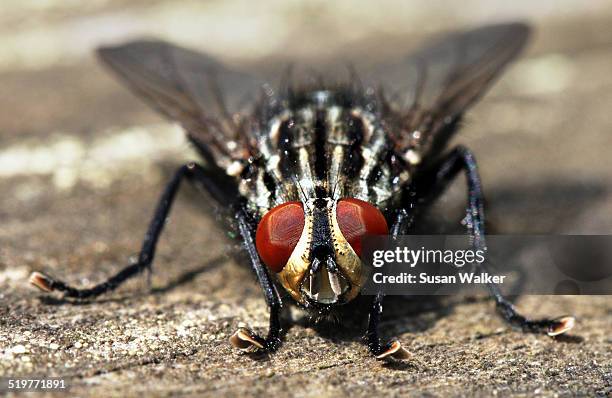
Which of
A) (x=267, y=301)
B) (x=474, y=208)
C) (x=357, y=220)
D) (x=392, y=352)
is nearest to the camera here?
(x=392, y=352)

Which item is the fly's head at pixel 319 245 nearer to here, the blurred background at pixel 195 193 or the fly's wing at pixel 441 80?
the blurred background at pixel 195 193

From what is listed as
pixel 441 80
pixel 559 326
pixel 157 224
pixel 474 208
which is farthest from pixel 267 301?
pixel 441 80

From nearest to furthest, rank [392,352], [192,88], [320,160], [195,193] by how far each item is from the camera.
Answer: [392,352] < [320,160] < [195,193] < [192,88]

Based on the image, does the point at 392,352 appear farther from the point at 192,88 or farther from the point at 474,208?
the point at 192,88

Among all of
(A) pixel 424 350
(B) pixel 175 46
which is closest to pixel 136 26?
(B) pixel 175 46

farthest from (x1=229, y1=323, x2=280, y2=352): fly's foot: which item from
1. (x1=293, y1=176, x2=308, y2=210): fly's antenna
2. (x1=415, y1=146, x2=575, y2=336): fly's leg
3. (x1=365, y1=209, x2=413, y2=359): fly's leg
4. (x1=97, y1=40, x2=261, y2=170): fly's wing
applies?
(x1=415, y1=146, x2=575, y2=336): fly's leg

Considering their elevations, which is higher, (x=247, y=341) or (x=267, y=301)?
(x=267, y=301)
